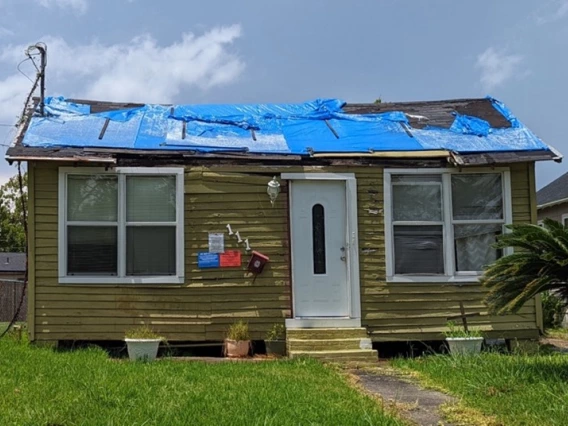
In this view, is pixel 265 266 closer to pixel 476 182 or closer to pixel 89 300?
pixel 89 300

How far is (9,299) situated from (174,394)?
18620mm

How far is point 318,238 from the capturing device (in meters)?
9.22

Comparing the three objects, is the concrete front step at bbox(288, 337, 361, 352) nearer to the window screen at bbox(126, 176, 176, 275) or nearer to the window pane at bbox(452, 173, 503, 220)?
the window screen at bbox(126, 176, 176, 275)

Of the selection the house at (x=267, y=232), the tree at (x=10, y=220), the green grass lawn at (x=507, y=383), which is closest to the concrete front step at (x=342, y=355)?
the house at (x=267, y=232)

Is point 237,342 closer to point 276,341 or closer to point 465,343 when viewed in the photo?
point 276,341

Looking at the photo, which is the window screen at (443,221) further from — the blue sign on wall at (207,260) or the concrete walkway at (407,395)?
the blue sign on wall at (207,260)

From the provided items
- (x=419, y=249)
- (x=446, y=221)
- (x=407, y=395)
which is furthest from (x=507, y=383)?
(x=446, y=221)

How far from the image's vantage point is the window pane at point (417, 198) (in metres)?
9.30

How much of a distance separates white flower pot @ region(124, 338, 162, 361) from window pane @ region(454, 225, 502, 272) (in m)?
4.46

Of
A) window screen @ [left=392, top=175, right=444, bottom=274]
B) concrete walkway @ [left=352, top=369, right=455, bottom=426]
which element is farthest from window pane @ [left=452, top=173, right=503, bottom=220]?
concrete walkway @ [left=352, top=369, right=455, bottom=426]

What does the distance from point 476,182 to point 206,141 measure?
395 centimetres

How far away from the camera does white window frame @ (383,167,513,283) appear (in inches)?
360

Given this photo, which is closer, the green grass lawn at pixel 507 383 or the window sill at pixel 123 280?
the green grass lawn at pixel 507 383

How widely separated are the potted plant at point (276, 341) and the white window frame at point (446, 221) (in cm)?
168
